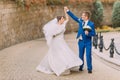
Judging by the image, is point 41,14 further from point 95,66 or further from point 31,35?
point 95,66

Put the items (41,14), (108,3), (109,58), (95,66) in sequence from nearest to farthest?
(95,66) → (109,58) → (41,14) → (108,3)

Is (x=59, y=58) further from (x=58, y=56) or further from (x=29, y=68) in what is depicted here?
(x=29, y=68)

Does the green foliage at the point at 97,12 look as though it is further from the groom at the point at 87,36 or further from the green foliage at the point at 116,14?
the groom at the point at 87,36

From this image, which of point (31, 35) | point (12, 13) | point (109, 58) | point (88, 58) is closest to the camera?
point (88, 58)

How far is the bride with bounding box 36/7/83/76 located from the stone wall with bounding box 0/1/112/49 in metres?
6.02

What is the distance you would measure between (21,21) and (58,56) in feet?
31.3

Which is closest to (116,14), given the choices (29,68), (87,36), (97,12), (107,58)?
(97,12)

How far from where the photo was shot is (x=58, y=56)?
11.5 metres

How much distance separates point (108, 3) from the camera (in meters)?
32.2

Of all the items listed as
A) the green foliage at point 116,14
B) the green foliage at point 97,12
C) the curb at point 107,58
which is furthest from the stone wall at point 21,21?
the green foliage at point 116,14

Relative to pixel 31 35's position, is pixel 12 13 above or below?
above

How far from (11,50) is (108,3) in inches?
645

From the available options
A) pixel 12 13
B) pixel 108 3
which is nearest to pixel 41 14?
pixel 12 13

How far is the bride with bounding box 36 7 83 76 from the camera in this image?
37.0 ft
